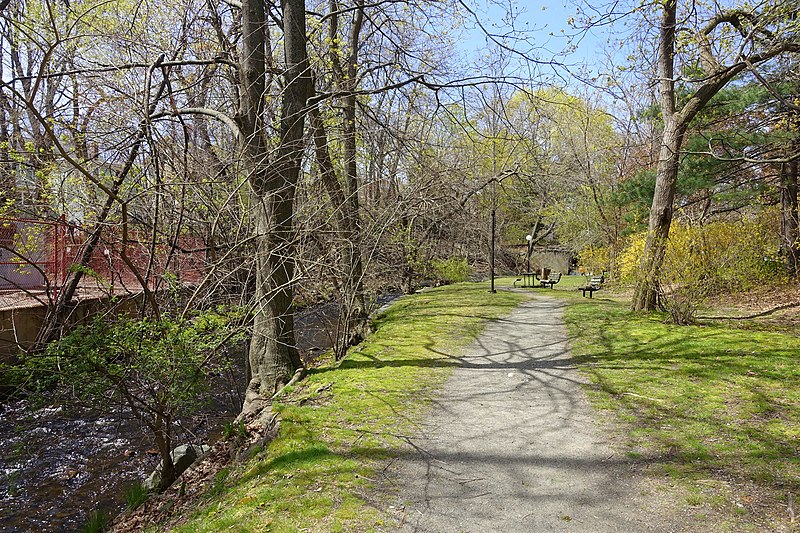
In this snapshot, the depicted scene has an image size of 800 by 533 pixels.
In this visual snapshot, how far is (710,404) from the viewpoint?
5.45 m

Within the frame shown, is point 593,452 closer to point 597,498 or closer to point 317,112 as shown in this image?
point 597,498

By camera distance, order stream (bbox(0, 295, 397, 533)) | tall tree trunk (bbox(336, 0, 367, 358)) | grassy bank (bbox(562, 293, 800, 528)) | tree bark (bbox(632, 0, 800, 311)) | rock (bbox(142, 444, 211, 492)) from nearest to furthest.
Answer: grassy bank (bbox(562, 293, 800, 528)) < rock (bbox(142, 444, 211, 492)) < stream (bbox(0, 295, 397, 533)) < tall tree trunk (bbox(336, 0, 367, 358)) < tree bark (bbox(632, 0, 800, 311))

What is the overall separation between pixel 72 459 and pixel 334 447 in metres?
4.40

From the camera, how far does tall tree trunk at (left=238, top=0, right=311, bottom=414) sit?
6.62m

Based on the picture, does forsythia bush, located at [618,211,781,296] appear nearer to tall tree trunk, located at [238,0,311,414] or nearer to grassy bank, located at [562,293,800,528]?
grassy bank, located at [562,293,800,528]

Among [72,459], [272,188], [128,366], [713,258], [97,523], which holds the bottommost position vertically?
[72,459]

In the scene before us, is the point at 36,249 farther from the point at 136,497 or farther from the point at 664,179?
the point at 664,179

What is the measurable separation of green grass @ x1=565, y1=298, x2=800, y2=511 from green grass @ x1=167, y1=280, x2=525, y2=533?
2.16 metres

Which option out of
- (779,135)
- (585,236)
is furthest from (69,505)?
(585,236)

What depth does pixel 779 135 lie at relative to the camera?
40.0 ft

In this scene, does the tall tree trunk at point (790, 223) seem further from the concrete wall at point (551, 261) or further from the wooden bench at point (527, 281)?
the concrete wall at point (551, 261)

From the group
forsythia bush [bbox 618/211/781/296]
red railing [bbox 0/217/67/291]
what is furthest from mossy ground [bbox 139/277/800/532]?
red railing [bbox 0/217/67/291]

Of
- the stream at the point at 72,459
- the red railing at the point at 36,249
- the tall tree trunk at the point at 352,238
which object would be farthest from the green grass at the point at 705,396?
the red railing at the point at 36,249

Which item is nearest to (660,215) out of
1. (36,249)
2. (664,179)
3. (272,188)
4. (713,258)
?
(664,179)
